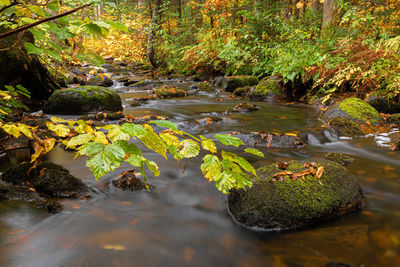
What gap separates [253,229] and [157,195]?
112 cm

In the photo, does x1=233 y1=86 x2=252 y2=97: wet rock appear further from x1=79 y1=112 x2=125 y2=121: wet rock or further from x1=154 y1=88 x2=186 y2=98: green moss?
x1=79 y1=112 x2=125 y2=121: wet rock

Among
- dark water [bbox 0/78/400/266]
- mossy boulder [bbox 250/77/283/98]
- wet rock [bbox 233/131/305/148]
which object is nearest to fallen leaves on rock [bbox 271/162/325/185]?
dark water [bbox 0/78/400/266]

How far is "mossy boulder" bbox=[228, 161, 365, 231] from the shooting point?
87.4 inches

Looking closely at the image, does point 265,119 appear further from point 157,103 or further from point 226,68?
point 226,68

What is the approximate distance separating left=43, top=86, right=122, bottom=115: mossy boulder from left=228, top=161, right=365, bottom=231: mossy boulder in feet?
16.6

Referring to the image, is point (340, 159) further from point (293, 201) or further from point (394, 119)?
point (394, 119)

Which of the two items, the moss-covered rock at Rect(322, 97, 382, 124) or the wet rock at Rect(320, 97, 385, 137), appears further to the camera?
the moss-covered rock at Rect(322, 97, 382, 124)

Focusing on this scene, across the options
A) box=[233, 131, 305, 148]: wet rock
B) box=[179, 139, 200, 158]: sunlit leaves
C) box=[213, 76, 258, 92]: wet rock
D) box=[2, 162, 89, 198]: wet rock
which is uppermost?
box=[179, 139, 200, 158]: sunlit leaves

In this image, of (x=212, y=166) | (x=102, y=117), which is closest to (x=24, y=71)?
(x=102, y=117)

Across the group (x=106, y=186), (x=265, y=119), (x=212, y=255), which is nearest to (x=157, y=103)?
(x=265, y=119)

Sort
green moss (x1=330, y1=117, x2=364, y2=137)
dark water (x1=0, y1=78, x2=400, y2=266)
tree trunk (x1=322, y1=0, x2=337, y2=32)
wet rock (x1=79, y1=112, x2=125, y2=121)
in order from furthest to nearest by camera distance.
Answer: tree trunk (x1=322, y1=0, x2=337, y2=32) < wet rock (x1=79, y1=112, x2=125, y2=121) < green moss (x1=330, y1=117, x2=364, y2=137) < dark water (x1=0, y1=78, x2=400, y2=266)

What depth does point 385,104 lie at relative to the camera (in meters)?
5.87

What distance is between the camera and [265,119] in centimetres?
615

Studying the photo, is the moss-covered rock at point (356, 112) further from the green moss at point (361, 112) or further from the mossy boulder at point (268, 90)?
the mossy boulder at point (268, 90)
